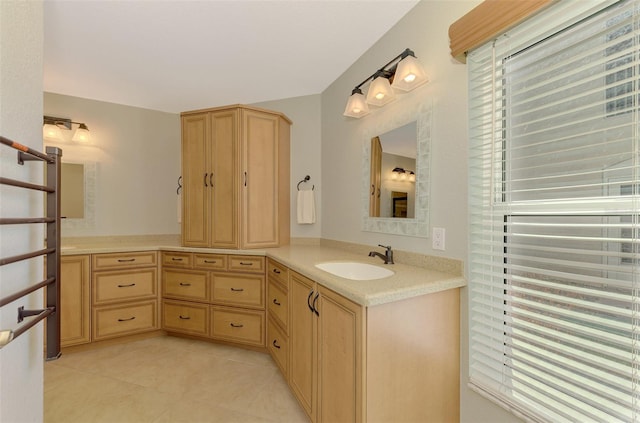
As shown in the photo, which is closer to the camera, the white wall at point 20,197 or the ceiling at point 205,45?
the white wall at point 20,197

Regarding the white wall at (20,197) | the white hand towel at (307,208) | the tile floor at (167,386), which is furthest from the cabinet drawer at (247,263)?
the white wall at (20,197)

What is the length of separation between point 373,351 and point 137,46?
2.60 m

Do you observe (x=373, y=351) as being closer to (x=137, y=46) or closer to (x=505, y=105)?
(x=505, y=105)

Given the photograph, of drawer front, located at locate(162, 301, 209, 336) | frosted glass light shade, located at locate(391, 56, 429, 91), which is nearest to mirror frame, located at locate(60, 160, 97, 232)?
drawer front, located at locate(162, 301, 209, 336)

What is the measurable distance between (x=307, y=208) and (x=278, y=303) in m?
1.07

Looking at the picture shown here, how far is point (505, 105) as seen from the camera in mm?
1251

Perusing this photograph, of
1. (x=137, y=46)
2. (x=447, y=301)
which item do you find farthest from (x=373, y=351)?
(x=137, y=46)

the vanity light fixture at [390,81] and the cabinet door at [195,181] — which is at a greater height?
the vanity light fixture at [390,81]

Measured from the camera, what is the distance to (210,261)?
8.33ft

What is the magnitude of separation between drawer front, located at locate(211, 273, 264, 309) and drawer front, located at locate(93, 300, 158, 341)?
0.70 m

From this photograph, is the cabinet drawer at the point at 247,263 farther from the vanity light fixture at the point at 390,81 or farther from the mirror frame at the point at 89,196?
the mirror frame at the point at 89,196

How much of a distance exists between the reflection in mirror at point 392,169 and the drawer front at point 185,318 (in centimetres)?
181

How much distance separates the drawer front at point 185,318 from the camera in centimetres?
255

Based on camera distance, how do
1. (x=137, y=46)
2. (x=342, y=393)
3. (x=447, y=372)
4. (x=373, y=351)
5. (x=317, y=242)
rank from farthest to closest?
(x=317, y=242), (x=137, y=46), (x=447, y=372), (x=342, y=393), (x=373, y=351)
